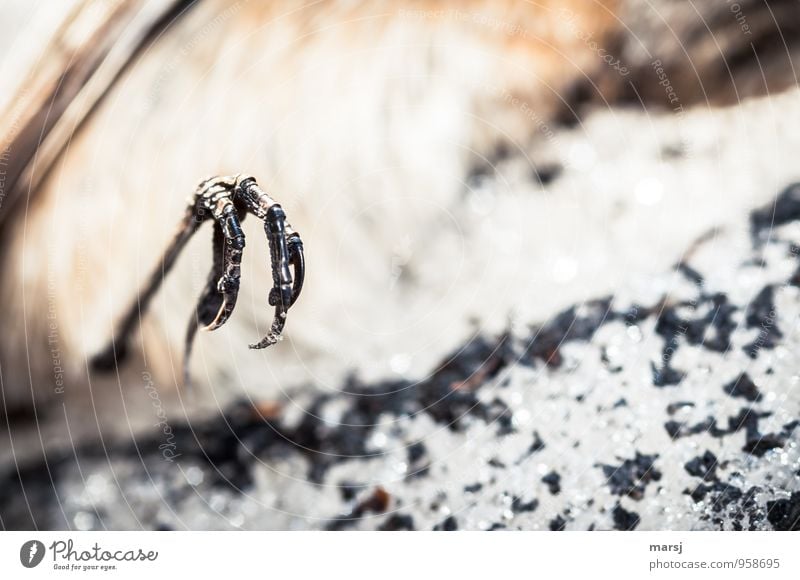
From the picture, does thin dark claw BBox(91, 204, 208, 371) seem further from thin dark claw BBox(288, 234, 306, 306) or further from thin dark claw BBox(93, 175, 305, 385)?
thin dark claw BBox(288, 234, 306, 306)

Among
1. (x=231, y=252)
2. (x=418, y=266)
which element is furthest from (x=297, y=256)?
(x=418, y=266)

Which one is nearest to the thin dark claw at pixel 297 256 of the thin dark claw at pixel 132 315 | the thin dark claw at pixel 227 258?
the thin dark claw at pixel 227 258

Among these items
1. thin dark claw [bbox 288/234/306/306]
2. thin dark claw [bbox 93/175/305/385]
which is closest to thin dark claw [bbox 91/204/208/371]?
thin dark claw [bbox 93/175/305/385]

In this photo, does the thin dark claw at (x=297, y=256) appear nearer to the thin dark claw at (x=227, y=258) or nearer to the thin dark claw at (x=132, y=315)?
the thin dark claw at (x=227, y=258)

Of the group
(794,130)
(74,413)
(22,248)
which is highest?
(794,130)

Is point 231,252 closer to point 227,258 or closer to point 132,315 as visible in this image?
point 227,258

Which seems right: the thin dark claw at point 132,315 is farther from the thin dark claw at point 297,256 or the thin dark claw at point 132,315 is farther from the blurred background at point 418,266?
the thin dark claw at point 297,256

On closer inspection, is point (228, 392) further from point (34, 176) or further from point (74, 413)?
point (34, 176)
